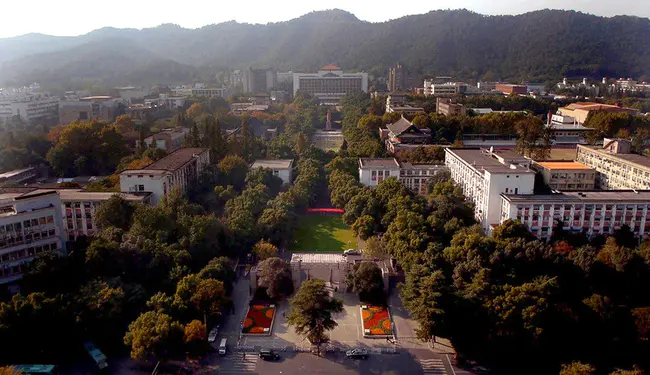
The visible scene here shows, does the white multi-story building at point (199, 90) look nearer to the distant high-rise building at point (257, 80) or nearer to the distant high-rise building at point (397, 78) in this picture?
the distant high-rise building at point (257, 80)

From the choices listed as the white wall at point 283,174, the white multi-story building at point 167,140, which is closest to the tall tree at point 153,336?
the white wall at point 283,174

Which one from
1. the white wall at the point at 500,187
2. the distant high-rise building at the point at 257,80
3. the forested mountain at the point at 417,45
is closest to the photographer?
the white wall at the point at 500,187

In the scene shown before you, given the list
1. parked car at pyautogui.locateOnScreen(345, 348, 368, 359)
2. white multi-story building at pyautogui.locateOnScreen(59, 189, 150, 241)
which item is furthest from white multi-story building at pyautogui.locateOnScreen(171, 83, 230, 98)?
parked car at pyautogui.locateOnScreen(345, 348, 368, 359)

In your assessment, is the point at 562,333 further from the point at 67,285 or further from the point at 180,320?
the point at 67,285

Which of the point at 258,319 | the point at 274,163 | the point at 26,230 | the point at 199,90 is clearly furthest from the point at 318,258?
the point at 199,90

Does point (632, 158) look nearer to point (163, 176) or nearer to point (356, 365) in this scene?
point (356, 365)

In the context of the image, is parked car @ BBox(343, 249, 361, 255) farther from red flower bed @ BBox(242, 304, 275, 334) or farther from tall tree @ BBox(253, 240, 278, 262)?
red flower bed @ BBox(242, 304, 275, 334)

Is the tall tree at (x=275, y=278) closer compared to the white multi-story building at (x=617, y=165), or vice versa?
the tall tree at (x=275, y=278)
